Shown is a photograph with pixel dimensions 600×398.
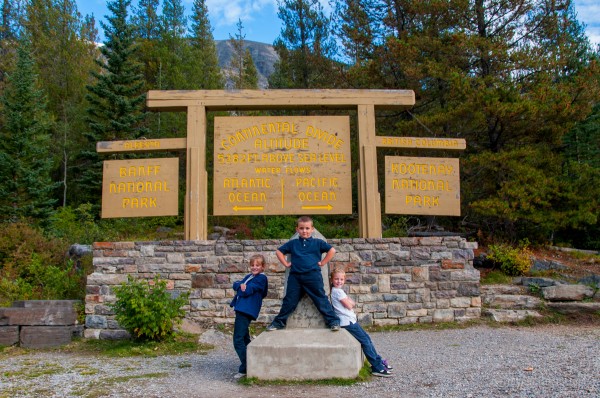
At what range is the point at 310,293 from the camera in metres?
4.95

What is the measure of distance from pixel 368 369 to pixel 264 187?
13.9ft

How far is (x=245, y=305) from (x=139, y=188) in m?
4.42

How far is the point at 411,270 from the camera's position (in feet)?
27.7

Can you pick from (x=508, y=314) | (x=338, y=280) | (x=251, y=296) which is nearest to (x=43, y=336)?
(x=251, y=296)

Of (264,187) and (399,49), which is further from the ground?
(399,49)

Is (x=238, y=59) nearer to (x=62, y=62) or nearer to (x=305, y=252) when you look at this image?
(x=62, y=62)

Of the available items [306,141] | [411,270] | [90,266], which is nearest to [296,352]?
[411,270]

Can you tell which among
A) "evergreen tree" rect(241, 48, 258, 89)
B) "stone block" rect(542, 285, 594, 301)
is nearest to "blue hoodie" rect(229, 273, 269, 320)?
"stone block" rect(542, 285, 594, 301)

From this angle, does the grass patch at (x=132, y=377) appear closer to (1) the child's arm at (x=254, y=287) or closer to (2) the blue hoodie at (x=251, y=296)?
(2) the blue hoodie at (x=251, y=296)

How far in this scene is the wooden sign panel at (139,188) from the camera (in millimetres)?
8664

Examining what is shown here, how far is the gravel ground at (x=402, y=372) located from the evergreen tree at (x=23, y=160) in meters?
11.3

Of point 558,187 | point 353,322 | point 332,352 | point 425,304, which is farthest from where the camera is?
point 558,187

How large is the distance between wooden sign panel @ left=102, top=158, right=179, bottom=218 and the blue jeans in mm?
4591

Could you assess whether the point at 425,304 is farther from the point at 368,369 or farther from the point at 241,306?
the point at 241,306
